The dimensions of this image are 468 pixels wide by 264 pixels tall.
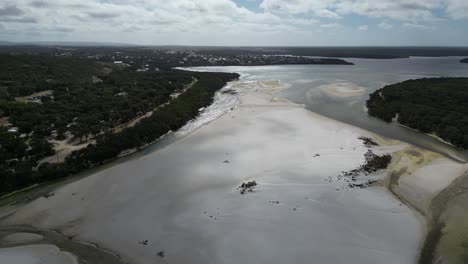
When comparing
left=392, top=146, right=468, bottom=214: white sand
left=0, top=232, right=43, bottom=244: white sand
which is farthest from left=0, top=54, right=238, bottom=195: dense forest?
left=392, top=146, right=468, bottom=214: white sand

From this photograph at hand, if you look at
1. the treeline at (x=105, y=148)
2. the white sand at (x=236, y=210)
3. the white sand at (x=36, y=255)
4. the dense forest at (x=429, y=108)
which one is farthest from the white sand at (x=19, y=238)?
the dense forest at (x=429, y=108)

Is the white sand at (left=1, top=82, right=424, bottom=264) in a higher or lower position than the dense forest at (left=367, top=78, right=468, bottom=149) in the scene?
lower

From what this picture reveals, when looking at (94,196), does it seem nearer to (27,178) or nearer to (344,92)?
(27,178)

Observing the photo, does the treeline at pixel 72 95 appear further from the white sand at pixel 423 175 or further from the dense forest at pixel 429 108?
the dense forest at pixel 429 108

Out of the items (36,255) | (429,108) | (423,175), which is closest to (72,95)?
(36,255)

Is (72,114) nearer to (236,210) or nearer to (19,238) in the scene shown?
(19,238)

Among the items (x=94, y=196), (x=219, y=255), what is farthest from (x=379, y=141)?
(x=94, y=196)

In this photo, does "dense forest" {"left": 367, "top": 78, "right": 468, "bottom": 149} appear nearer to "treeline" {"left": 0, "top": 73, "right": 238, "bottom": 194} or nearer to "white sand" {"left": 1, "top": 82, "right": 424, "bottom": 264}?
"white sand" {"left": 1, "top": 82, "right": 424, "bottom": 264}
